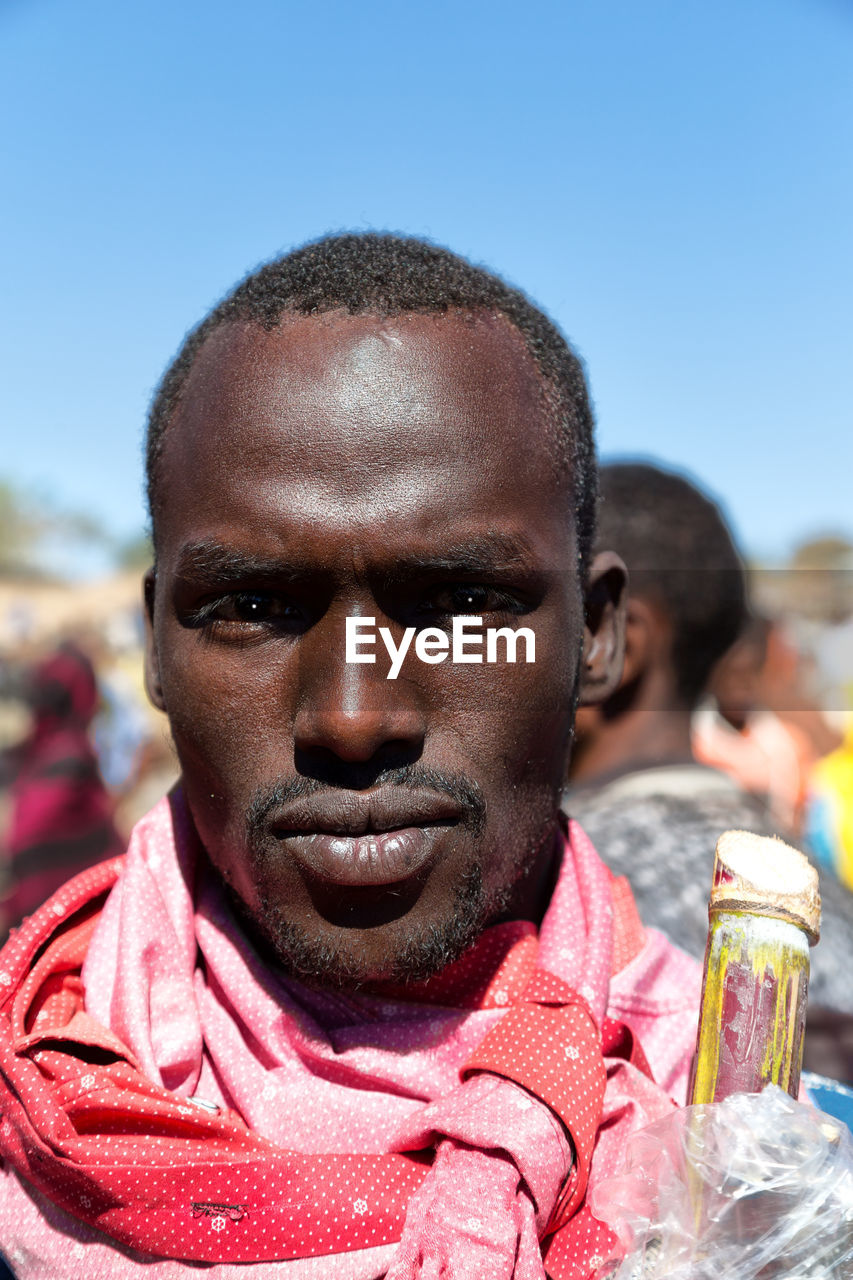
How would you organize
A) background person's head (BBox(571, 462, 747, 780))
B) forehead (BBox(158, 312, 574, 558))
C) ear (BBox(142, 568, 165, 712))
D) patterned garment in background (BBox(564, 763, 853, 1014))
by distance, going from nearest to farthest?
forehead (BBox(158, 312, 574, 558))
ear (BBox(142, 568, 165, 712))
patterned garment in background (BBox(564, 763, 853, 1014))
background person's head (BBox(571, 462, 747, 780))

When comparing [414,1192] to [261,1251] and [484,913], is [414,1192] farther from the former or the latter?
[484,913]

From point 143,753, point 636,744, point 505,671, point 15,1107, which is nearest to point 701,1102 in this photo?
point 505,671

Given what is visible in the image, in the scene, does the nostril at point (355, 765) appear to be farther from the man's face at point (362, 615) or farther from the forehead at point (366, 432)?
the forehead at point (366, 432)

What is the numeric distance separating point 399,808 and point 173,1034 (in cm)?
53

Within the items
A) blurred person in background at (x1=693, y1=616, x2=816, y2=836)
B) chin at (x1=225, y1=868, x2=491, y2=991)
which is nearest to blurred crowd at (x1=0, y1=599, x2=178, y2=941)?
blurred person in background at (x1=693, y1=616, x2=816, y2=836)

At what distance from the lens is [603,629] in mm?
2047

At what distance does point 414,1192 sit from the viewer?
4.89 feet

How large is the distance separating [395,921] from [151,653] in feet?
2.39

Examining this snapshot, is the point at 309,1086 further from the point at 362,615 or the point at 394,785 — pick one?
the point at 362,615

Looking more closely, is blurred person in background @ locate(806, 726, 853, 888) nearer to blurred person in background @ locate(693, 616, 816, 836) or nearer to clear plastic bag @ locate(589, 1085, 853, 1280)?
blurred person in background @ locate(693, 616, 816, 836)

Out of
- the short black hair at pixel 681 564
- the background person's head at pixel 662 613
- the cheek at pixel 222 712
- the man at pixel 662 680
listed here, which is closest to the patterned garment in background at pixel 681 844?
the man at pixel 662 680

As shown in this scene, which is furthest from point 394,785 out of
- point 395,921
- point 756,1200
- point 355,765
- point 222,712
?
point 756,1200

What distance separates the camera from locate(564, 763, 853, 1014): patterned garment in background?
2588 millimetres

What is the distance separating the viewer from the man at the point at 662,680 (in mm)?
3047
